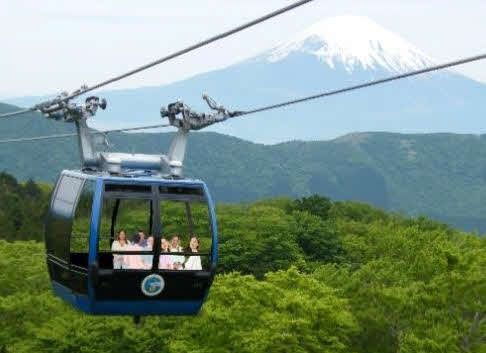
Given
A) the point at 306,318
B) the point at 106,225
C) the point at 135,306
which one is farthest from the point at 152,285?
the point at 306,318

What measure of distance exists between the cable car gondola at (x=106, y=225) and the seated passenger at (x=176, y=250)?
11 centimetres

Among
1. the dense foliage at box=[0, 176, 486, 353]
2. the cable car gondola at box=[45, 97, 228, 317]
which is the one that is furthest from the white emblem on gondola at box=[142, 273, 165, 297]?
the dense foliage at box=[0, 176, 486, 353]

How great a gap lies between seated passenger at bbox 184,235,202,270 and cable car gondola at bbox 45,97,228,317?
0.32 ft

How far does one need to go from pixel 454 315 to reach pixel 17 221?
61293 mm

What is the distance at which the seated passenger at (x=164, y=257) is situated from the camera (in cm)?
1694

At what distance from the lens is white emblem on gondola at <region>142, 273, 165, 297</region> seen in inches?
670

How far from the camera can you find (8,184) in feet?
375

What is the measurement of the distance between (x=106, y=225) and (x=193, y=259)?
2.23m

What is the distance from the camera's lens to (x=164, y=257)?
1705cm

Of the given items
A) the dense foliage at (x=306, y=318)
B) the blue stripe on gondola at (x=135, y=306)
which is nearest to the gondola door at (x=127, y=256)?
the blue stripe on gondola at (x=135, y=306)

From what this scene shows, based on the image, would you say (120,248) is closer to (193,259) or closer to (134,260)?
(134,260)

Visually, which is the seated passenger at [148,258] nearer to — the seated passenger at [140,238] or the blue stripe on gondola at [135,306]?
the seated passenger at [140,238]

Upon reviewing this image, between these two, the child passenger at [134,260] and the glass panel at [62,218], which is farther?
the glass panel at [62,218]

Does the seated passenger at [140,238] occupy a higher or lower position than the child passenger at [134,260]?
higher
